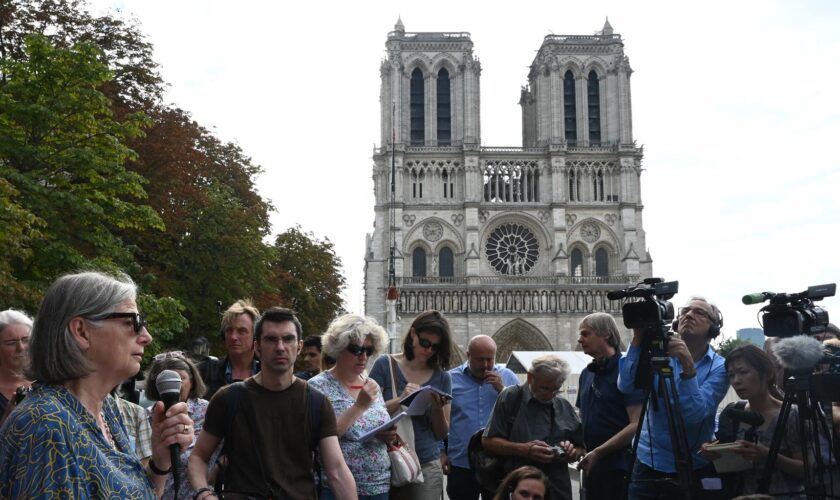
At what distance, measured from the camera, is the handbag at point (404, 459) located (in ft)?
A: 14.8

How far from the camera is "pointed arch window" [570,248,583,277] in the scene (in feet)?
149

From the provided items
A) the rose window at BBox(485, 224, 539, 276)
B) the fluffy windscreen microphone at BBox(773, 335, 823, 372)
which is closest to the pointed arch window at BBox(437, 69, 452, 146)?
the rose window at BBox(485, 224, 539, 276)

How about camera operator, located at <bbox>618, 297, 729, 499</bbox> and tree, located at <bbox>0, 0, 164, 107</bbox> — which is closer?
camera operator, located at <bbox>618, 297, 729, 499</bbox>

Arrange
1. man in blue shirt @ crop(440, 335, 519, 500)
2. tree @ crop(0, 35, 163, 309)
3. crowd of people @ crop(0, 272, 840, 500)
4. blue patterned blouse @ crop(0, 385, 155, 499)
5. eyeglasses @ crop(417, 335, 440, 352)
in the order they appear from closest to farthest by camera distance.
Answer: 1. blue patterned blouse @ crop(0, 385, 155, 499)
2. crowd of people @ crop(0, 272, 840, 500)
3. eyeglasses @ crop(417, 335, 440, 352)
4. man in blue shirt @ crop(440, 335, 519, 500)
5. tree @ crop(0, 35, 163, 309)

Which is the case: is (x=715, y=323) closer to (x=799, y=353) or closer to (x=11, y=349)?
(x=799, y=353)

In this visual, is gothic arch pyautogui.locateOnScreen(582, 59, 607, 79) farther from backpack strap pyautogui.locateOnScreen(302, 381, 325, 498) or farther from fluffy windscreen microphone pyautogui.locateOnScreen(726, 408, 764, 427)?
backpack strap pyautogui.locateOnScreen(302, 381, 325, 498)

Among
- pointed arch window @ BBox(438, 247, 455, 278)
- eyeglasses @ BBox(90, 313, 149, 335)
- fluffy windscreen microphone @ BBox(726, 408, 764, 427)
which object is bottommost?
fluffy windscreen microphone @ BBox(726, 408, 764, 427)

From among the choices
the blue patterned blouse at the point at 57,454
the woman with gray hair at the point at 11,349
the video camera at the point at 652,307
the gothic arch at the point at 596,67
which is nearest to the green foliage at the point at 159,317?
the woman with gray hair at the point at 11,349

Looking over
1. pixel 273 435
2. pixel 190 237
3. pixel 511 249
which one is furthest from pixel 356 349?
pixel 511 249

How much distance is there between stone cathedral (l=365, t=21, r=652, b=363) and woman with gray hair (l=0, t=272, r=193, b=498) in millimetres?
40588

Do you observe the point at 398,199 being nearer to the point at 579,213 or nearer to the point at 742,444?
the point at 579,213

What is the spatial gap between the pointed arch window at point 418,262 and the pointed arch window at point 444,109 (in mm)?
6196

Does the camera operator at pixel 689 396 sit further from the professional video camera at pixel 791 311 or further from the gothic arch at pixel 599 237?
the gothic arch at pixel 599 237

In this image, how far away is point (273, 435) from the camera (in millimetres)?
3666
